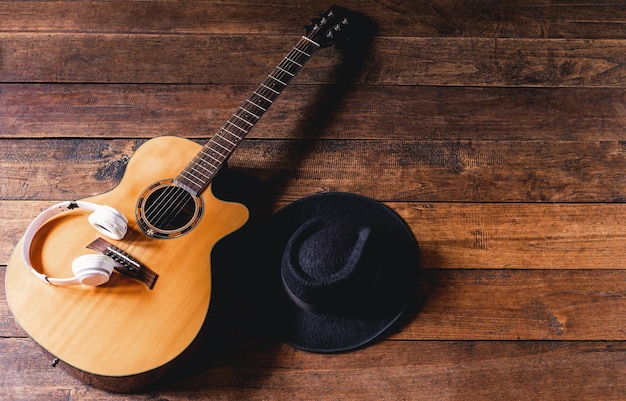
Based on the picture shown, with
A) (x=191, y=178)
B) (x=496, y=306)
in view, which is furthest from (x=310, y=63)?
(x=496, y=306)

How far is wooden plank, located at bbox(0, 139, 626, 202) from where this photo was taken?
4.66ft

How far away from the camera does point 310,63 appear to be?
62.2 inches

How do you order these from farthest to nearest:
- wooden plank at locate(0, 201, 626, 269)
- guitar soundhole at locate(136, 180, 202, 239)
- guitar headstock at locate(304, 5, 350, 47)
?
guitar headstock at locate(304, 5, 350, 47) < wooden plank at locate(0, 201, 626, 269) < guitar soundhole at locate(136, 180, 202, 239)

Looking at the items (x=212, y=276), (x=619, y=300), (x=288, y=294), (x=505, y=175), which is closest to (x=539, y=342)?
(x=619, y=300)

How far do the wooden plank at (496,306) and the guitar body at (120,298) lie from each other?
0.37ft

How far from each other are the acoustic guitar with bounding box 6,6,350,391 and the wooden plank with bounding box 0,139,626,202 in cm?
19

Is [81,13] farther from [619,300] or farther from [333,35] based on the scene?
[619,300]

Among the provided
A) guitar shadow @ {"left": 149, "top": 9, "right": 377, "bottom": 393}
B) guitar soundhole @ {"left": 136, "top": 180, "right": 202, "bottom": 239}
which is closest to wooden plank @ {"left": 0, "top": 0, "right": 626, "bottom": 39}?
guitar shadow @ {"left": 149, "top": 9, "right": 377, "bottom": 393}

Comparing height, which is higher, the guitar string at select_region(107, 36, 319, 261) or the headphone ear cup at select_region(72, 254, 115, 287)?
the guitar string at select_region(107, 36, 319, 261)

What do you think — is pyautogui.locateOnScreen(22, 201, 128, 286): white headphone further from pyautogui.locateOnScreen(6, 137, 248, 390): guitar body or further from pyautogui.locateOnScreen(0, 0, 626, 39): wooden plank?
pyautogui.locateOnScreen(0, 0, 626, 39): wooden plank

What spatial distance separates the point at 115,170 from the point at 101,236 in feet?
1.04

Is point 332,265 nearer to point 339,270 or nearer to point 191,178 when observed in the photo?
point 339,270

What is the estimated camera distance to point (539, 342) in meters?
1.26

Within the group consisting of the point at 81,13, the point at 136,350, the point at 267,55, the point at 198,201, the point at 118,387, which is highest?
the point at 81,13
